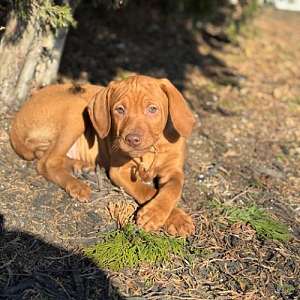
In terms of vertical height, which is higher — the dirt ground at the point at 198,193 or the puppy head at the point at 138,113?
the puppy head at the point at 138,113

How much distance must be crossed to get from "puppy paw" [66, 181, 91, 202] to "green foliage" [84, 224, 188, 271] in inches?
17.0

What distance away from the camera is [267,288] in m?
3.62

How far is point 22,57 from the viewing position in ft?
16.8

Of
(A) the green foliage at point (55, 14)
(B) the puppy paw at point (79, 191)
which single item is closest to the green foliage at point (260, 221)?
(B) the puppy paw at point (79, 191)

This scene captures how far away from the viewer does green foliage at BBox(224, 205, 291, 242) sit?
4.12 metres

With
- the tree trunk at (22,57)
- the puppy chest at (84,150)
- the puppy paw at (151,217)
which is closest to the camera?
the puppy paw at (151,217)

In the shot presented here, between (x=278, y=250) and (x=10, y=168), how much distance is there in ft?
6.89

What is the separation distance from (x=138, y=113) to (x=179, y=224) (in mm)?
804

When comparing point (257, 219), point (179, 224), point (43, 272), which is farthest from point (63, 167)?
point (257, 219)

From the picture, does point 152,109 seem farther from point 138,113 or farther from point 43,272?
point 43,272

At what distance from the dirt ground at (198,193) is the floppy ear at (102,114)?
1.48ft

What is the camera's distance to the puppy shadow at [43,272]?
3404 millimetres

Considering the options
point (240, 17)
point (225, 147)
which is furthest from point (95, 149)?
point (240, 17)

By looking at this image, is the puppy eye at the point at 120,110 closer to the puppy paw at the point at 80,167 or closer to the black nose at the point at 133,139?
the black nose at the point at 133,139
